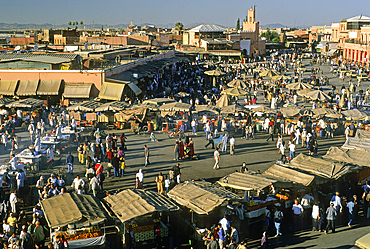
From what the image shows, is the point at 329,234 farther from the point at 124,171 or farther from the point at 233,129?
the point at 233,129

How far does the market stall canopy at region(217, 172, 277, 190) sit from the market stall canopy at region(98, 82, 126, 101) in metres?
17.5

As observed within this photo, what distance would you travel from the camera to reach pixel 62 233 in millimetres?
10609

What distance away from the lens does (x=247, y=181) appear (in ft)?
43.5

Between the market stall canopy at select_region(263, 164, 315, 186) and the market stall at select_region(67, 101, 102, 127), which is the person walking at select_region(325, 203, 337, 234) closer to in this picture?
the market stall canopy at select_region(263, 164, 315, 186)

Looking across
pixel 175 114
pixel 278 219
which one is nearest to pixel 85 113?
pixel 175 114

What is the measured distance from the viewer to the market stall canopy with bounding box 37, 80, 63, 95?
99.3 ft

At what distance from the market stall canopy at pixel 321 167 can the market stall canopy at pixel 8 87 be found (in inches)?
902

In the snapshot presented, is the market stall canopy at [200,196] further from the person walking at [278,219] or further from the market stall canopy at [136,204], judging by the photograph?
the person walking at [278,219]

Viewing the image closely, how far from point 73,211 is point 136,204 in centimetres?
171

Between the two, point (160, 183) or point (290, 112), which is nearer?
point (160, 183)

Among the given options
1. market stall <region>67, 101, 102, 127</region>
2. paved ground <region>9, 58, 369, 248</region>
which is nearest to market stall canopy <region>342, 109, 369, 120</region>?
paved ground <region>9, 58, 369, 248</region>

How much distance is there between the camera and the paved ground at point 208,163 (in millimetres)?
11805

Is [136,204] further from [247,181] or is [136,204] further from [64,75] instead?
[64,75]

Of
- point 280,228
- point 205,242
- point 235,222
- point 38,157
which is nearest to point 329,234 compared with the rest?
point 280,228
